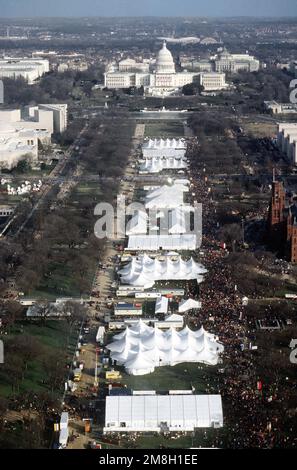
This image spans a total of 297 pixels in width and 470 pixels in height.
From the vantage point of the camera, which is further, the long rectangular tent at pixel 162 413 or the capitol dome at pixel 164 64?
the capitol dome at pixel 164 64

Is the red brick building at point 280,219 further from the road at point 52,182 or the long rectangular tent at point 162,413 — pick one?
the long rectangular tent at point 162,413

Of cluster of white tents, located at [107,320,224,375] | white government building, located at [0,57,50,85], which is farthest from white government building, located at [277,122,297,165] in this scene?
white government building, located at [0,57,50,85]

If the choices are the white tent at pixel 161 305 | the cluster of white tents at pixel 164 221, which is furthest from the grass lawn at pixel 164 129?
the white tent at pixel 161 305

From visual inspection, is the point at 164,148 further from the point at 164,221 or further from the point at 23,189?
the point at 164,221

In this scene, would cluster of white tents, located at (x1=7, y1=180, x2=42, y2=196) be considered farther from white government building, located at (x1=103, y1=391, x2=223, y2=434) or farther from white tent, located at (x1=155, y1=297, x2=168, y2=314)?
white government building, located at (x1=103, y1=391, x2=223, y2=434)
